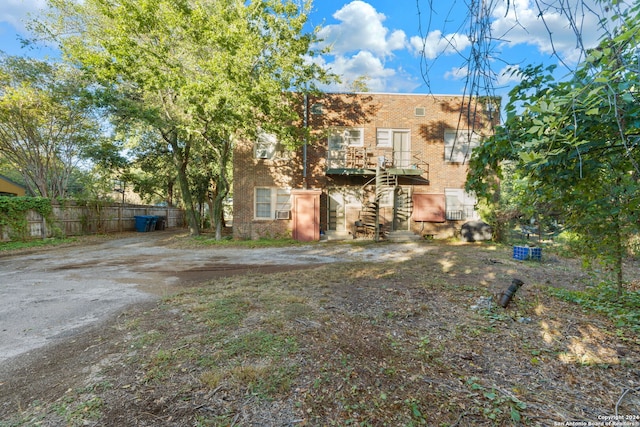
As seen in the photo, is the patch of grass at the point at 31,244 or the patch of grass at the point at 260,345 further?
the patch of grass at the point at 31,244

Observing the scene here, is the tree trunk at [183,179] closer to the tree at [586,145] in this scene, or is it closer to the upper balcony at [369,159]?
the upper balcony at [369,159]

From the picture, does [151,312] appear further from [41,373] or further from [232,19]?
[232,19]

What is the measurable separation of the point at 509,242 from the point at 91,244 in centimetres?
1771

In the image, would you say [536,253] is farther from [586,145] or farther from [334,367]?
[334,367]

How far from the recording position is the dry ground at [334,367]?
195cm

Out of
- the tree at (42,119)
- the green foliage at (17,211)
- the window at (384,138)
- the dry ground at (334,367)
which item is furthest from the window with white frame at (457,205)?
the green foliage at (17,211)

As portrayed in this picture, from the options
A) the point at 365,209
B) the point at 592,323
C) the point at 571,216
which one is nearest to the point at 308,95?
the point at 365,209

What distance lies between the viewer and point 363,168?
43.1ft

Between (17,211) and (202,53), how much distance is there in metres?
9.31

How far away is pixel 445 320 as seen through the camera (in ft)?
11.8

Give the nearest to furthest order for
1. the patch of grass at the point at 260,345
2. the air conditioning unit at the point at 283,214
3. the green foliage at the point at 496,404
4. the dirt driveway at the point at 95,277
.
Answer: the green foliage at the point at 496,404 < the patch of grass at the point at 260,345 < the dirt driveway at the point at 95,277 < the air conditioning unit at the point at 283,214

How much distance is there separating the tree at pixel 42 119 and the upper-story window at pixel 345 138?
10.5 metres

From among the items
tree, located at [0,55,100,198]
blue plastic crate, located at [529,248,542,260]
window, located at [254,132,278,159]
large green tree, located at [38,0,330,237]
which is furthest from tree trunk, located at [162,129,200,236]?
blue plastic crate, located at [529,248,542,260]

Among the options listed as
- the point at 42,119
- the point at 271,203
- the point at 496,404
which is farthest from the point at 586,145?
the point at 42,119
